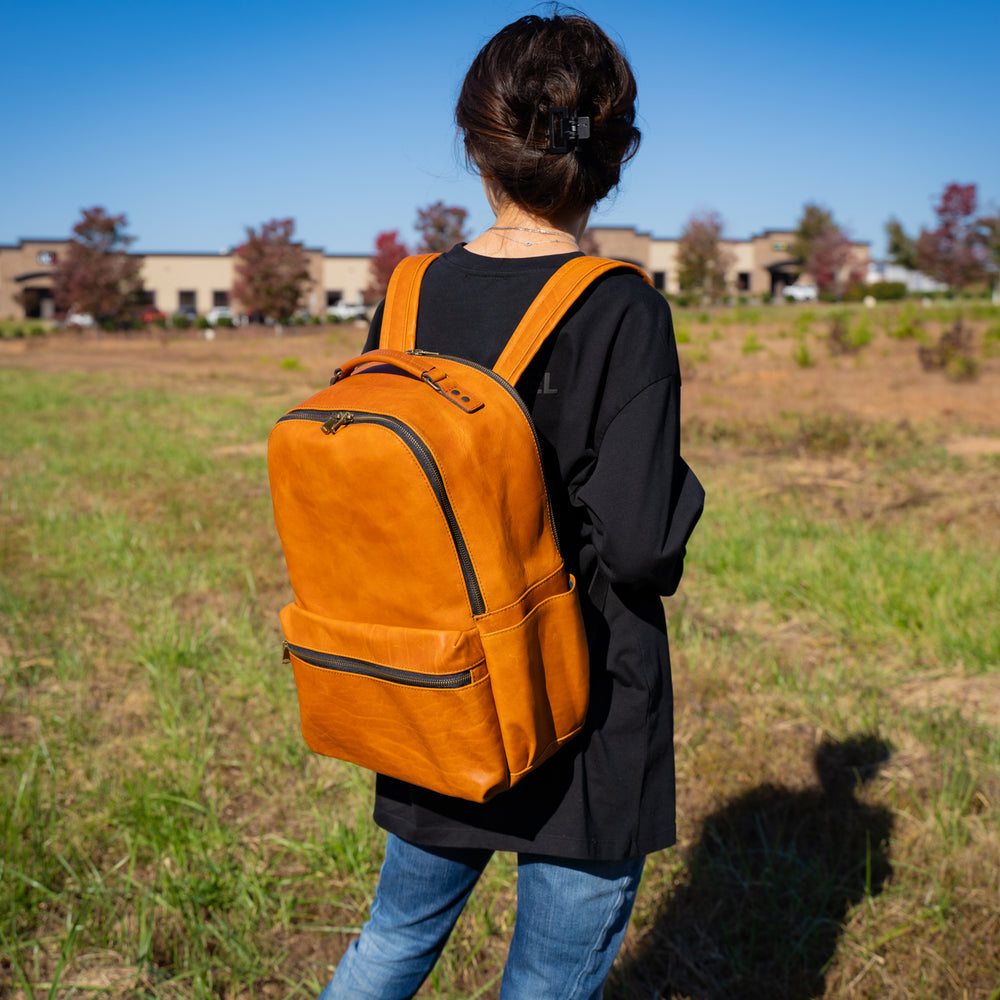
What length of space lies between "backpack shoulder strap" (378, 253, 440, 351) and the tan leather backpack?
0.10 m

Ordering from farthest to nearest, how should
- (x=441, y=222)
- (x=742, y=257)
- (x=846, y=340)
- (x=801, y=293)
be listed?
(x=742, y=257) → (x=801, y=293) → (x=441, y=222) → (x=846, y=340)

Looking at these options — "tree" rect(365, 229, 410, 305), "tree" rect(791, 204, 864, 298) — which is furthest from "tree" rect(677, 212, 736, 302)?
"tree" rect(365, 229, 410, 305)

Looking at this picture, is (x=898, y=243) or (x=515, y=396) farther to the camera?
(x=898, y=243)

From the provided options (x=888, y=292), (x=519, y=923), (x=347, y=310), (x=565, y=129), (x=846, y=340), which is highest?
(x=888, y=292)

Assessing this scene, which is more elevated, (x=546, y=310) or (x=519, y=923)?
(x=546, y=310)

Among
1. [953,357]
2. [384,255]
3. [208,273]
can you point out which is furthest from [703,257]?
[208,273]

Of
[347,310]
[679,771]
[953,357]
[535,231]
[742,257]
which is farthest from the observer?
[742,257]

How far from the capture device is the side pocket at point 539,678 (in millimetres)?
1103

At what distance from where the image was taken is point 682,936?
225cm

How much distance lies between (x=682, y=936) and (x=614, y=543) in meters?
1.58

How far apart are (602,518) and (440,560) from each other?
0.22 m

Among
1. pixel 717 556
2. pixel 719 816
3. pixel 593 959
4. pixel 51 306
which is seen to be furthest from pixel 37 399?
pixel 51 306

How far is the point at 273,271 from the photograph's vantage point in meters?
41.8

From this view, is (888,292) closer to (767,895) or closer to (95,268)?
(95,268)
